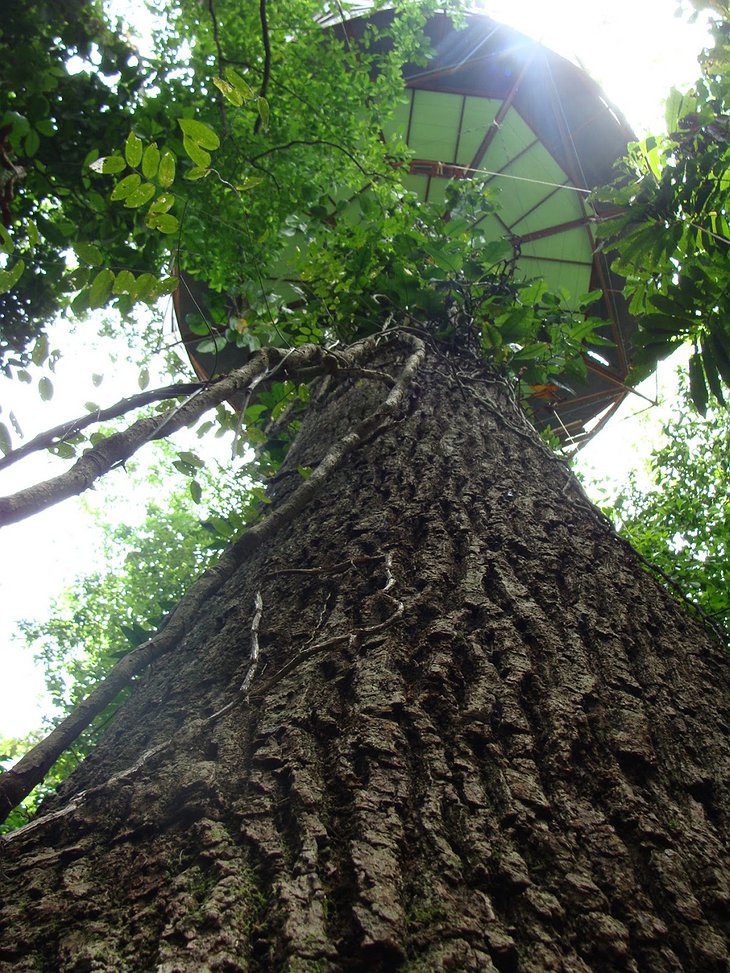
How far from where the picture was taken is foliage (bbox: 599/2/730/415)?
2520 millimetres

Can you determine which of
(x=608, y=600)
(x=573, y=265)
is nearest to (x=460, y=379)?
(x=608, y=600)

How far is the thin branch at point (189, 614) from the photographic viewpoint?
1.19m

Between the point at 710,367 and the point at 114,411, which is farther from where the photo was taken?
the point at 710,367

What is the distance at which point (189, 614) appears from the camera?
1885mm

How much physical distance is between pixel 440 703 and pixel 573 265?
7313 mm

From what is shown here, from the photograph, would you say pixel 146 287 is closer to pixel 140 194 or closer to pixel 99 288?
pixel 99 288

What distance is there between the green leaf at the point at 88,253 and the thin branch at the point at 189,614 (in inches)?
16.5

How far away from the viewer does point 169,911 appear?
905mm

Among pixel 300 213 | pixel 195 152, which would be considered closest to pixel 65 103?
pixel 300 213

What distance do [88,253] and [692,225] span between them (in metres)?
2.34

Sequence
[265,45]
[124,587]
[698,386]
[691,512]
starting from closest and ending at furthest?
[698,386], [265,45], [691,512], [124,587]

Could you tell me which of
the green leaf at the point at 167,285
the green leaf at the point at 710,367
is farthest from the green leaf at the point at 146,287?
the green leaf at the point at 710,367

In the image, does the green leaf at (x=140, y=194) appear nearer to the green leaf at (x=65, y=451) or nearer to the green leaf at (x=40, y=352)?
the green leaf at (x=40, y=352)

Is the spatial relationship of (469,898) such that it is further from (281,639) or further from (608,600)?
(608,600)
